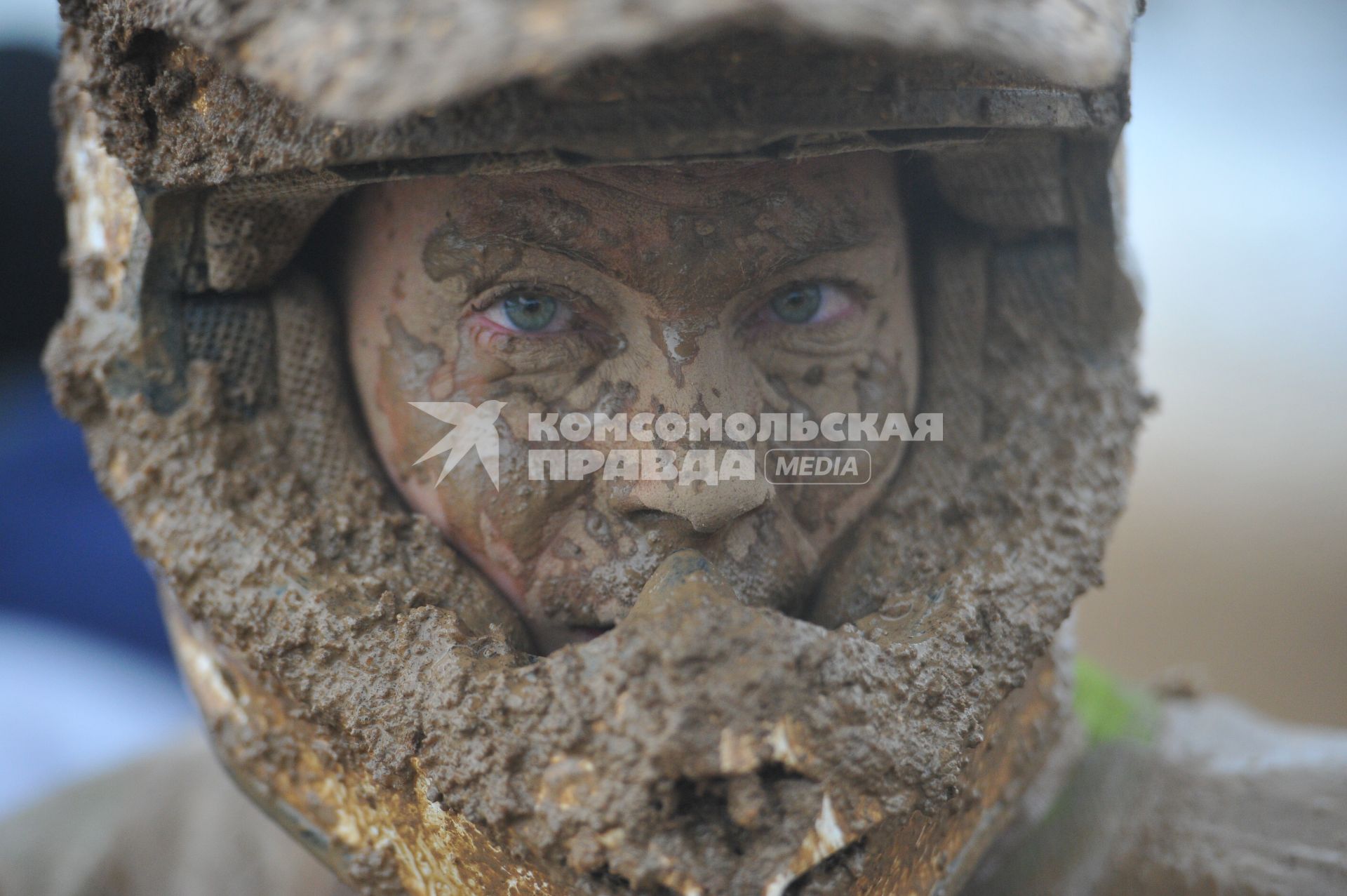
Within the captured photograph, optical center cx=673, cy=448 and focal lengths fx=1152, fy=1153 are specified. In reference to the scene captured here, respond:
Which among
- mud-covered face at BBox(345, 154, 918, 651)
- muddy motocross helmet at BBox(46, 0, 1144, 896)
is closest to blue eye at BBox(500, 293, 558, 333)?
→ mud-covered face at BBox(345, 154, 918, 651)

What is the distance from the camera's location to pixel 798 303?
1104 millimetres

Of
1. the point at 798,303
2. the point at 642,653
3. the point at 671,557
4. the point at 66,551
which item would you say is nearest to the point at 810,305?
the point at 798,303

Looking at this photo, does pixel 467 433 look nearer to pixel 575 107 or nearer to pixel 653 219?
pixel 653 219

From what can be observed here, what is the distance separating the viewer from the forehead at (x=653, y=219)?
3.21 feet

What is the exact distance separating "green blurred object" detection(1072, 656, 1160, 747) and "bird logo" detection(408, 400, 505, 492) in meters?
0.91

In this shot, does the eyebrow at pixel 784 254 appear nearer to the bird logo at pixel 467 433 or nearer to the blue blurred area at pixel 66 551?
the bird logo at pixel 467 433

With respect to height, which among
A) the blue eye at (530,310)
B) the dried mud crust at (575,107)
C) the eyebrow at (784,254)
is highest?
the dried mud crust at (575,107)

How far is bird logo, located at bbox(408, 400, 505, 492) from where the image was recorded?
1.07m

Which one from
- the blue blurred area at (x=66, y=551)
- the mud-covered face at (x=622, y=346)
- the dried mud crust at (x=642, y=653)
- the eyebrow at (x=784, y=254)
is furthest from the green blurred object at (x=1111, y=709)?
the blue blurred area at (x=66, y=551)

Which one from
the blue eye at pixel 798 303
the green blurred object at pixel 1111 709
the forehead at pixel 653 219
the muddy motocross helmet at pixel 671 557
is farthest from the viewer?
the green blurred object at pixel 1111 709

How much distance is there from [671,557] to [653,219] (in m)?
0.29

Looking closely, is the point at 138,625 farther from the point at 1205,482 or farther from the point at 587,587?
the point at 1205,482

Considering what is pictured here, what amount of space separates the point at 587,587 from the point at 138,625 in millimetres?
2724

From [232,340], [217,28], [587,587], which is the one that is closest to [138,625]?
[232,340]
